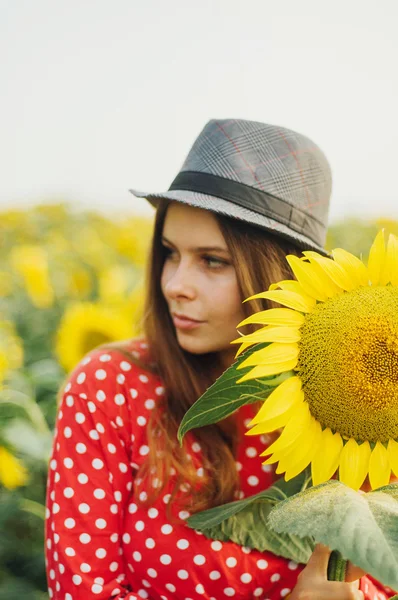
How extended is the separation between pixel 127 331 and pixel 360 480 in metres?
1.84

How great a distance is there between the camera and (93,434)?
1.59 metres

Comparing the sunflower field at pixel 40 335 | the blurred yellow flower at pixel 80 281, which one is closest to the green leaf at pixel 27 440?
the sunflower field at pixel 40 335

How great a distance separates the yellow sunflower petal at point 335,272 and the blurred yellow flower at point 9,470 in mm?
1553

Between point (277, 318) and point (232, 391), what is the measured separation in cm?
12

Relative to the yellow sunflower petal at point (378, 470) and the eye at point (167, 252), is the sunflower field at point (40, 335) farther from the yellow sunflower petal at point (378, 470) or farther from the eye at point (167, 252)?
the yellow sunflower petal at point (378, 470)

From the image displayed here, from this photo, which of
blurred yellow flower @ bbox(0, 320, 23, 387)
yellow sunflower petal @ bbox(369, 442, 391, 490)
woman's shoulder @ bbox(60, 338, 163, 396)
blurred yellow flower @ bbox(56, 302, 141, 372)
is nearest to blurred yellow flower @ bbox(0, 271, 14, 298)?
blurred yellow flower @ bbox(56, 302, 141, 372)

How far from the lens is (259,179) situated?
1562 millimetres

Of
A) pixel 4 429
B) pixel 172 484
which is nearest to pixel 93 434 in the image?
pixel 172 484

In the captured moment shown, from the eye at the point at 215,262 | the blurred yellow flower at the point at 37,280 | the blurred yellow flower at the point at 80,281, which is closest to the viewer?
the eye at the point at 215,262

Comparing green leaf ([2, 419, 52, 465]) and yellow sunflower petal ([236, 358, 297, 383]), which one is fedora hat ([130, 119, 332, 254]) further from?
green leaf ([2, 419, 52, 465])

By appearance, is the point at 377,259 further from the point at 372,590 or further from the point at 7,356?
the point at 7,356

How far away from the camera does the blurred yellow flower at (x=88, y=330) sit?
277 centimetres

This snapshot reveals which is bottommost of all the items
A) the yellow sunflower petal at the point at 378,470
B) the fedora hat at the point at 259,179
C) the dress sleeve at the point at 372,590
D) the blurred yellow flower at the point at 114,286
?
the dress sleeve at the point at 372,590

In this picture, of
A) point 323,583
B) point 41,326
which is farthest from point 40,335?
point 323,583
